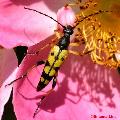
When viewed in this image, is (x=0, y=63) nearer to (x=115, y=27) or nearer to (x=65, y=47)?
(x=65, y=47)

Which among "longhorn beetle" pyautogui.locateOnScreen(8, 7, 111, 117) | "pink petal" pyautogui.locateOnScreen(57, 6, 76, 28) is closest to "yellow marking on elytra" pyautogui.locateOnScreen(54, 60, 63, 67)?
"longhorn beetle" pyautogui.locateOnScreen(8, 7, 111, 117)

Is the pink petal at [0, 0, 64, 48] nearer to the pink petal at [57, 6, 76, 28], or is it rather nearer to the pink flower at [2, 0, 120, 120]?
the pink flower at [2, 0, 120, 120]

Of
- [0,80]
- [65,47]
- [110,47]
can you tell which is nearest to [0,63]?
[0,80]

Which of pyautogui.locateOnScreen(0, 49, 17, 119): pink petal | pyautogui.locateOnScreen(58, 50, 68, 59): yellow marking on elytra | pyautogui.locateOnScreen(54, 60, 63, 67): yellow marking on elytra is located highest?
pyautogui.locateOnScreen(58, 50, 68, 59): yellow marking on elytra

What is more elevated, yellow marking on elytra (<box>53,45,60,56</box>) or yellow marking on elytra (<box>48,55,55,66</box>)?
yellow marking on elytra (<box>53,45,60,56</box>)

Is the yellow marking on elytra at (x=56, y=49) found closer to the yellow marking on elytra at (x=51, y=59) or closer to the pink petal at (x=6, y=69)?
the yellow marking on elytra at (x=51, y=59)

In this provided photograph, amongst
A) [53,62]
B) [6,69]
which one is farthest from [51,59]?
[6,69]

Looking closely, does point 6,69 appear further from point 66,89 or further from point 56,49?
point 66,89
